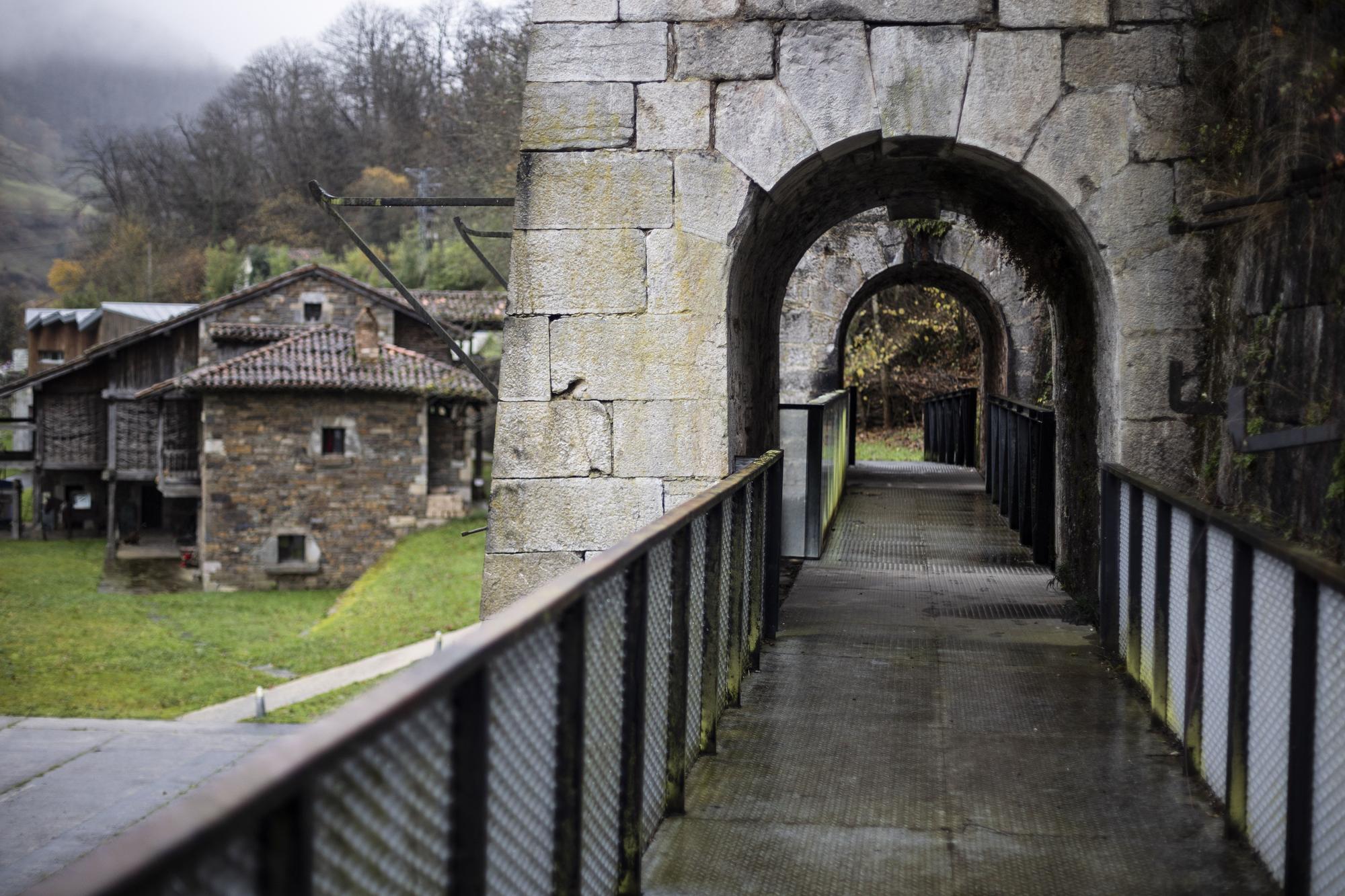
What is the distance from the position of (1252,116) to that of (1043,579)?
3.30 m

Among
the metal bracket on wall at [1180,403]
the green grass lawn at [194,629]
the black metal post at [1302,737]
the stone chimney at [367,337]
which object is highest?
the stone chimney at [367,337]

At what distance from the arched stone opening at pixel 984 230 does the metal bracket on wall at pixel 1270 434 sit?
1.53 m

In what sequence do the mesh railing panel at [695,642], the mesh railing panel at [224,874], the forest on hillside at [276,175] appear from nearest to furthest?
1. the mesh railing panel at [224,874]
2. the mesh railing panel at [695,642]
3. the forest on hillside at [276,175]

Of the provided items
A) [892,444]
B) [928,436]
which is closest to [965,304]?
[928,436]

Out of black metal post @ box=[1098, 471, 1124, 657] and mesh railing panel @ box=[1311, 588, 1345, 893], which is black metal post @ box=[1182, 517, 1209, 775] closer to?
mesh railing panel @ box=[1311, 588, 1345, 893]

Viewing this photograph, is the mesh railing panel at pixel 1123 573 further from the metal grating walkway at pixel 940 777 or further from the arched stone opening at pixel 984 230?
the arched stone opening at pixel 984 230

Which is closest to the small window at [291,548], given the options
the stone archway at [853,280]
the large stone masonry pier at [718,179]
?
the stone archway at [853,280]

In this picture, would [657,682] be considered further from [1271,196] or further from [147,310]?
[147,310]

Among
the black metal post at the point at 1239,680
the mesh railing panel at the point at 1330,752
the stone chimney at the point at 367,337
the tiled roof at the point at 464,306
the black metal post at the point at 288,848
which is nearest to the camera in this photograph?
the black metal post at the point at 288,848

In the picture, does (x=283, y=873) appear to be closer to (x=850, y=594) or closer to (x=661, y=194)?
(x=661, y=194)

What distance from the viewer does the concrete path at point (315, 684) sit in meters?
18.5

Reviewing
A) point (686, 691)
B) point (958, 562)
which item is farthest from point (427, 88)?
point (686, 691)

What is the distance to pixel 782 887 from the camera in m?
3.05

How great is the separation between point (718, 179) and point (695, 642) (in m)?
2.29
